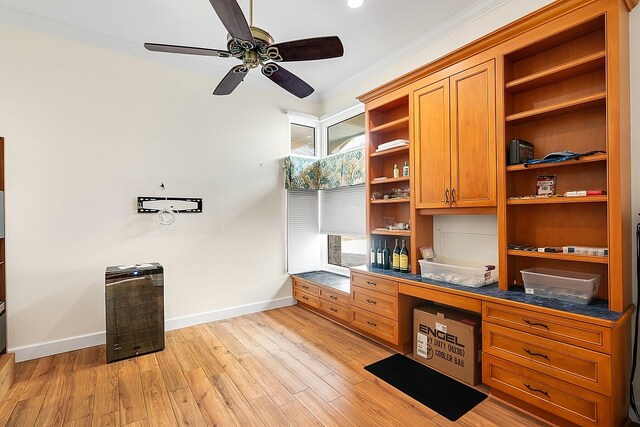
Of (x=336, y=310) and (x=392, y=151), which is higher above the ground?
(x=392, y=151)

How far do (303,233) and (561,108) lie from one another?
11.0 feet

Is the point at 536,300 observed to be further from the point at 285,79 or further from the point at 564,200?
the point at 285,79

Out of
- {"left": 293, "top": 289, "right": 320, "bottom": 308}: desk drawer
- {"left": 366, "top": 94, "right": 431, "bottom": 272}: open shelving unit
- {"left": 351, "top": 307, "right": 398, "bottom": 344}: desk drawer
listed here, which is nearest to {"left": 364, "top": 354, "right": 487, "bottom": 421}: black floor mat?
{"left": 351, "top": 307, "right": 398, "bottom": 344}: desk drawer

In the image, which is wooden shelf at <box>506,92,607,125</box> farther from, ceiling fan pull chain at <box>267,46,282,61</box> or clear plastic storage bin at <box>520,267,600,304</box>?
ceiling fan pull chain at <box>267,46,282,61</box>

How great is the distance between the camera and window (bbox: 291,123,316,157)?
4.70 meters

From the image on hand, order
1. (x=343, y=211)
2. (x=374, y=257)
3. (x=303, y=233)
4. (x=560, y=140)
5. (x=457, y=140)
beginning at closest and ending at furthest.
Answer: (x=560, y=140)
(x=457, y=140)
(x=374, y=257)
(x=343, y=211)
(x=303, y=233)

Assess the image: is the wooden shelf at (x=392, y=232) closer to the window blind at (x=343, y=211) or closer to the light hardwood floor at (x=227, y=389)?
the window blind at (x=343, y=211)

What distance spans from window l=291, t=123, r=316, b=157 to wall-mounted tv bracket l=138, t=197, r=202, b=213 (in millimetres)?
1653

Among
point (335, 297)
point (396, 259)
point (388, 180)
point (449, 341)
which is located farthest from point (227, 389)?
point (388, 180)

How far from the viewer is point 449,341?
252 centimetres

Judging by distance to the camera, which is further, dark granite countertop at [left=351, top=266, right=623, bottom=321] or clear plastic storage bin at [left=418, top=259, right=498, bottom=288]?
clear plastic storage bin at [left=418, top=259, right=498, bottom=288]

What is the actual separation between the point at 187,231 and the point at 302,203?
168 centimetres

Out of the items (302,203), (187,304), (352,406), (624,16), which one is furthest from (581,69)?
(187,304)

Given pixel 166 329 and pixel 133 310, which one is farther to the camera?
pixel 166 329
